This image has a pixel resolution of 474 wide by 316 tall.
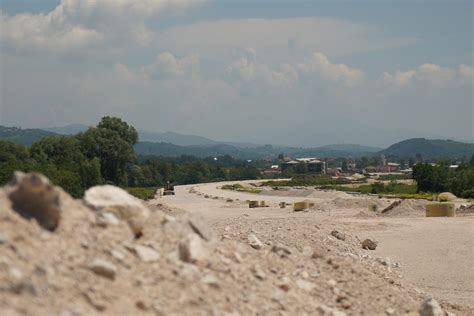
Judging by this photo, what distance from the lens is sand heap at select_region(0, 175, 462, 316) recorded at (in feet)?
27.6

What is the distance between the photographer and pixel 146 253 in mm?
10102

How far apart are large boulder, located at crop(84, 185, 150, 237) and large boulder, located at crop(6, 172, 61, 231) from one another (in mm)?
1214

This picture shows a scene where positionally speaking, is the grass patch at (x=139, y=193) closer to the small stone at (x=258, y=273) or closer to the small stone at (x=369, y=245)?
the small stone at (x=369, y=245)

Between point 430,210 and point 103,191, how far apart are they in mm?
41292

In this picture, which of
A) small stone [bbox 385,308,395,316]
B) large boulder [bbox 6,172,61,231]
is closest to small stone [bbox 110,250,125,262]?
large boulder [bbox 6,172,61,231]

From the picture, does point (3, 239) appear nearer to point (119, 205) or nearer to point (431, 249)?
point (119, 205)

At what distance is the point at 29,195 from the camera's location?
9.69m

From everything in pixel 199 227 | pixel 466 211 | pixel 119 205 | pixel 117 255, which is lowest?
pixel 466 211

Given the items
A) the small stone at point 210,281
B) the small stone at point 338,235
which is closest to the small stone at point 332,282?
the small stone at point 210,281

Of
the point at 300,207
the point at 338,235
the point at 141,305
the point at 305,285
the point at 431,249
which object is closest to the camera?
the point at 141,305

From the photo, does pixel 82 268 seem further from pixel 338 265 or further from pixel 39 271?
pixel 338 265

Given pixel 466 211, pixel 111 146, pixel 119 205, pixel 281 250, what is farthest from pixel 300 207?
pixel 119 205

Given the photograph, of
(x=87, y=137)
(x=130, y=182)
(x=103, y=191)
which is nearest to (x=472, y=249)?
(x=103, y=191)

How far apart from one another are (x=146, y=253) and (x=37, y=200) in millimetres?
1798
